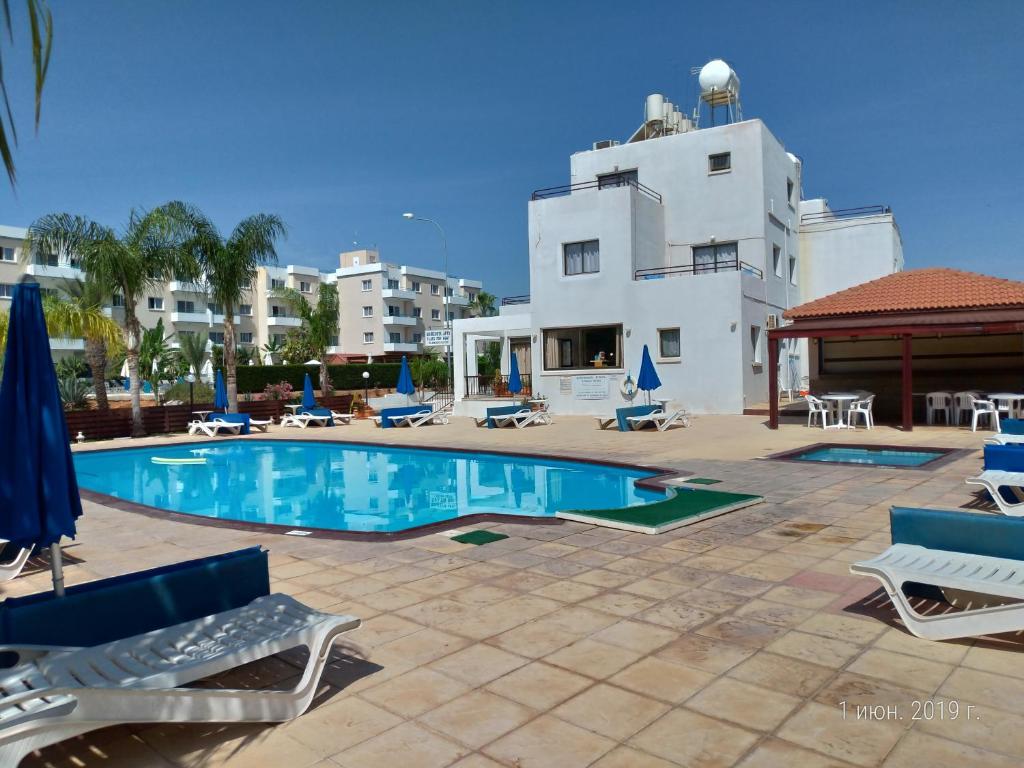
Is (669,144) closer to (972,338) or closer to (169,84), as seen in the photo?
(972,338)

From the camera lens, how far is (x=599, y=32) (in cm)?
1451

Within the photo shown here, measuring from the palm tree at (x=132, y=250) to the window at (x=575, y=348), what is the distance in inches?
493

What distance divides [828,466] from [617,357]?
558 inches

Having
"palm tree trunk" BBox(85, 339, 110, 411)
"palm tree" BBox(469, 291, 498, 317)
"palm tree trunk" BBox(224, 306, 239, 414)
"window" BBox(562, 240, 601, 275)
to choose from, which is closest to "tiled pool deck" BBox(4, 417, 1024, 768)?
"palm tree trunk" BBox(224, 306, 239, 414)

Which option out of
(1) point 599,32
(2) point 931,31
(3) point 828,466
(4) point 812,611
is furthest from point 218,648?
A: (2) point 931,31

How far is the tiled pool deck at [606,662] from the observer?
3.05 meters

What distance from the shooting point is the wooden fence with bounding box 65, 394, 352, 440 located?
68.7 feet

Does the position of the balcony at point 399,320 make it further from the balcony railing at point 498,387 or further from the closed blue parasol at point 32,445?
the closed blue parasol at point 32,445

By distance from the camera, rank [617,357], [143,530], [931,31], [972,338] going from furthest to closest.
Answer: [617,357] < [972,338] < [931,31] < [143,530]

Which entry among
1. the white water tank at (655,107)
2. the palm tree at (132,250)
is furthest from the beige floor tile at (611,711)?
the white water tank at (655,107)

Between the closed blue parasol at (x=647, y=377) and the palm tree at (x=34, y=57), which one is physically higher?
the palm tree at (x=34, y=57)

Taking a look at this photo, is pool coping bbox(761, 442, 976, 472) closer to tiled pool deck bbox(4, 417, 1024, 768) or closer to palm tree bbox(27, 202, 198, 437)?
tiled pool deck bbox(4, 417, 1024, 768)

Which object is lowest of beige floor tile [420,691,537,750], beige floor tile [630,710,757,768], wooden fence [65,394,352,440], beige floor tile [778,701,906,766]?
beige floor tile [420,691,537,750]

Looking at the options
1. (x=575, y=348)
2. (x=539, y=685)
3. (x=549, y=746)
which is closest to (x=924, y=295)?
(x=575, y=348)
